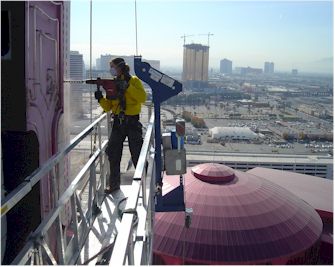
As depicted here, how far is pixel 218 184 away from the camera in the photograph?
21.0 meters

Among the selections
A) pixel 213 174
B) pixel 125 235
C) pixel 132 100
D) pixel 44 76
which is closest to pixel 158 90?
pixel 132 100

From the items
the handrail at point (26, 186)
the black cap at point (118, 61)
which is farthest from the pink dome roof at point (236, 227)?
the handrail at point (26, 186)

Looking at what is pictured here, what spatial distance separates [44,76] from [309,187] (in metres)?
28.6

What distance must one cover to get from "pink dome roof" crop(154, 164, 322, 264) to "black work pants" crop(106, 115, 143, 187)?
10.1 metres

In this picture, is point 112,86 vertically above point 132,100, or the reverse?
point 112,86

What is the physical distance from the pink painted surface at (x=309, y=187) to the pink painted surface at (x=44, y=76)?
2282 centimetres

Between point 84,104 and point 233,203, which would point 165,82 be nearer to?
point 84,104

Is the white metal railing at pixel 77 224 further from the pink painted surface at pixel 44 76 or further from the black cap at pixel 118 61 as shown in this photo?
the black cap at pixel 118 61

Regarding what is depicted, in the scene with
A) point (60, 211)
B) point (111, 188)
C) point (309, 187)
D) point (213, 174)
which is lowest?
point (309, 187)

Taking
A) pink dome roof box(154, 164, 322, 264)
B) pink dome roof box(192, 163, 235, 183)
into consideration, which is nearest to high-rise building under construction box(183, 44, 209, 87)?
pink dome roof box(192, 163, 235, 183)

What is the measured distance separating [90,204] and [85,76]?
7.48 ft

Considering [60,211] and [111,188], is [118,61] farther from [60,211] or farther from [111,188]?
[60,211]

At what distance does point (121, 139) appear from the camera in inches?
228

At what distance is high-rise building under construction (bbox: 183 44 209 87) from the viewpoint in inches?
3942
